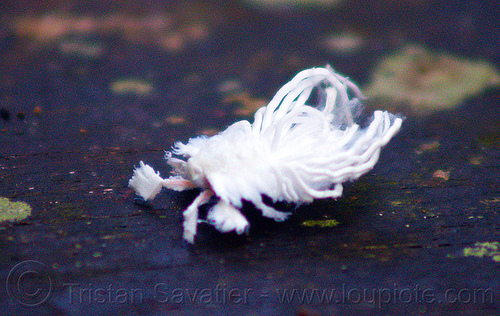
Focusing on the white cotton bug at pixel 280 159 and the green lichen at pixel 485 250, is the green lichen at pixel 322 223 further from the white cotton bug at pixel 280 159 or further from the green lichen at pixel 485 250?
the green lichen at pixel 485 250

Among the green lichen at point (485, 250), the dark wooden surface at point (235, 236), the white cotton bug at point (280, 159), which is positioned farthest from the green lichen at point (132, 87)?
the green lichen at point (485, 250)

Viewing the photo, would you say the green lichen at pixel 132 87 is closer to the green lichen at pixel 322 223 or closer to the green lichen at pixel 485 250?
the green lichen at pixel 322 223

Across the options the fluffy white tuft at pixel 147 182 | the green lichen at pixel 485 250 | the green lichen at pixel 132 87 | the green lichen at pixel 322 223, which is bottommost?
the green lichen at pixel 485 250

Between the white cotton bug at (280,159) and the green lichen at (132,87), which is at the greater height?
the green lichen at (132,87)

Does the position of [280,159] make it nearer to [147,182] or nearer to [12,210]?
[147,182]

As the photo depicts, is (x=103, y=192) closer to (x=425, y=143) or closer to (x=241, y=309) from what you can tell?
(x=241, y=309)

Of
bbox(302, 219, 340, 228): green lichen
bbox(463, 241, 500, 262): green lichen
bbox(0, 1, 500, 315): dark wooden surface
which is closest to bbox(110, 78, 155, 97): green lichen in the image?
bbox(0, 1, 500, 315): dark wooden surface

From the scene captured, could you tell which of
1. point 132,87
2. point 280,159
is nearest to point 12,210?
point 280,159

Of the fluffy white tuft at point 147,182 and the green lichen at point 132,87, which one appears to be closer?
the fluffy white tuft at point 147,182
